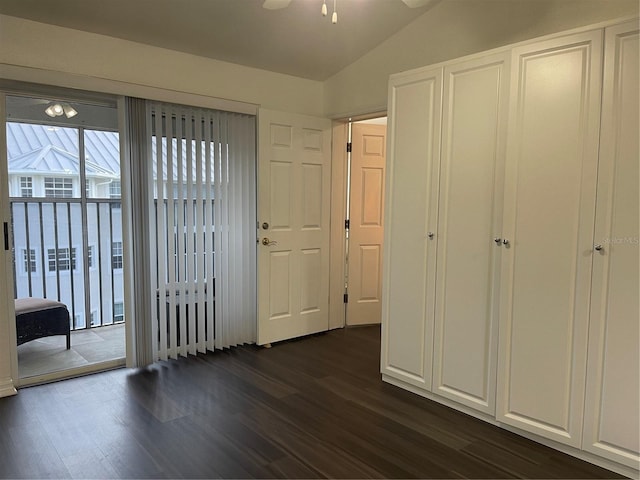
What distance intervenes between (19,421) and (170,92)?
7.48 ft

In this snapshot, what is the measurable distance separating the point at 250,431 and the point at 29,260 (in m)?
3.31

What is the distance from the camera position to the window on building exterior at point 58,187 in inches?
173

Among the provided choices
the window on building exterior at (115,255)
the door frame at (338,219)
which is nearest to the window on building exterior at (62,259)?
the window on building exterior at (115,255)

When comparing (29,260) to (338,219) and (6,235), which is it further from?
(338,219)

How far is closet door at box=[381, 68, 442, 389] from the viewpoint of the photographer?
271cm

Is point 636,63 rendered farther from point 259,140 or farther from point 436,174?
point 259,140

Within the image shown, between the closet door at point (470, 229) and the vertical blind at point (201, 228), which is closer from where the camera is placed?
the closet door at point (470, 229)

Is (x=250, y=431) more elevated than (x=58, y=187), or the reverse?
(x=58, y=187)

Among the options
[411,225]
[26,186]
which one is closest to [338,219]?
[411,225]

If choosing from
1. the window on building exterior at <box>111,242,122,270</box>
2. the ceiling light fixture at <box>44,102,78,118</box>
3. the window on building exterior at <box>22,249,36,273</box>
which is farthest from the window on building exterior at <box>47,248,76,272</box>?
the ceiling light fixture at <box>44,102,78,118</box>

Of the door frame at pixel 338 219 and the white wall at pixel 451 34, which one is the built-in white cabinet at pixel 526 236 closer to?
the white wall at pixel 451 34

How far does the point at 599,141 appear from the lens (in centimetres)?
203

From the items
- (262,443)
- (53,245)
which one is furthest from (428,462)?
(53,245)

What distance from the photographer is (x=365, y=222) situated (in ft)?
14.5
